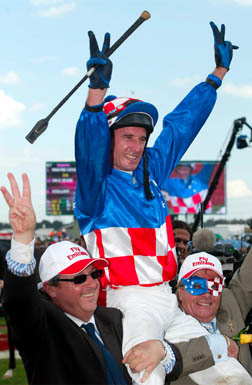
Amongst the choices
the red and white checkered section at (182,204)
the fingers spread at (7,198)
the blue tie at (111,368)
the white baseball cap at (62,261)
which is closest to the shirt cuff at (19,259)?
the fingers spread at (7,198)

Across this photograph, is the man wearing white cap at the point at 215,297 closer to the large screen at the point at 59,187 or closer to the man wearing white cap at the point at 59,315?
the man wearing white cap at the point at 59,315

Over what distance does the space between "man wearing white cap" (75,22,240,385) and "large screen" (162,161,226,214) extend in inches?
988

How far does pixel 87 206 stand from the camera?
296 centimetres

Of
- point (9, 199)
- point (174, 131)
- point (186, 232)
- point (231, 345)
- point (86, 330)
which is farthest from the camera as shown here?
point (186, 232)

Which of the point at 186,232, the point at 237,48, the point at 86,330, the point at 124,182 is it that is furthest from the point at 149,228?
the point at 186,232

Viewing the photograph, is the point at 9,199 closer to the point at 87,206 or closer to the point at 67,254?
the point at 67,254

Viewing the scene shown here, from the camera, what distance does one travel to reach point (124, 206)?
117 inches

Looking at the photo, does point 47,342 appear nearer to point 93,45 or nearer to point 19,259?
point 19,259

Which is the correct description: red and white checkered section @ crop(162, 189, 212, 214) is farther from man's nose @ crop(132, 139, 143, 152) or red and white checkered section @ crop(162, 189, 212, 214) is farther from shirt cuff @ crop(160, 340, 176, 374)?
shirt cuff @ crop(160, 340, 176, 374)

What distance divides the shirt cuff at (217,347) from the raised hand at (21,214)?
115 centimetres

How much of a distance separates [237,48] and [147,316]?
1.91 meters

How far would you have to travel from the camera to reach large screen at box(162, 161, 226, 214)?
28859 mm

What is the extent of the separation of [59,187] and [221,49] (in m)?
28.8

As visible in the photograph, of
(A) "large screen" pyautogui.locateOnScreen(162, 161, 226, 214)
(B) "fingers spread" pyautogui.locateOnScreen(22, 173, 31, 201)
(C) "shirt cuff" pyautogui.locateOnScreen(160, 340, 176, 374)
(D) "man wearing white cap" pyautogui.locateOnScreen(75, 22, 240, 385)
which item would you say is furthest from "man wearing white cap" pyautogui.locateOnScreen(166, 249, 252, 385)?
(A) "large screen" pyautogui.locateOnScreen(162, 161, 226, 214)
